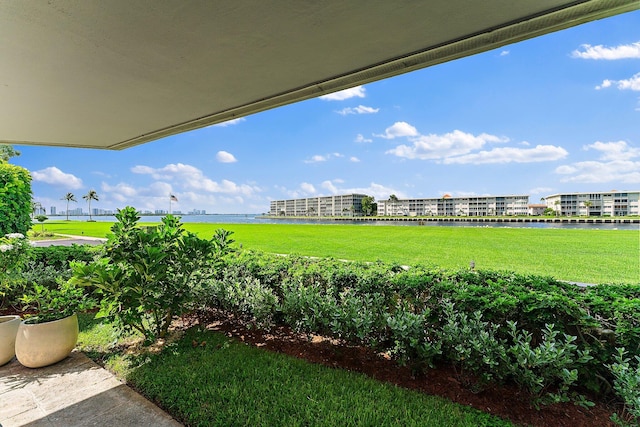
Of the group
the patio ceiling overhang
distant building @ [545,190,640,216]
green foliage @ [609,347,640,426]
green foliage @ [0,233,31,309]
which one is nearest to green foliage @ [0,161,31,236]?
green foliage @ [0,233,31,309]

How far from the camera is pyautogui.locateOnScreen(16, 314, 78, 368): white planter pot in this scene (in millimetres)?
2525

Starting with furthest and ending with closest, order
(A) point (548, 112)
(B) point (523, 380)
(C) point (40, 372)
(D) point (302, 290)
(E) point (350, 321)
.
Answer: (A) point (548, 112) < (D) point (302, 290) < (C) point (40, 372) < (E) point (350, 321) < (B) point (523, 380)

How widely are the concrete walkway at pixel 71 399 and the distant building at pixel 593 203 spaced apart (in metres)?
28.1

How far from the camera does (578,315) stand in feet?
5.91

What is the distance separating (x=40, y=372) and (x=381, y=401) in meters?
3.08

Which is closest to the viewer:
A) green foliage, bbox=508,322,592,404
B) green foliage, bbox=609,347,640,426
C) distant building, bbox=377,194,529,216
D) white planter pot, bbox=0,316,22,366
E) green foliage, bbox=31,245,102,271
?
green foliage, bbox=609,347,640,426

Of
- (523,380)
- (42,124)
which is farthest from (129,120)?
(523,380)

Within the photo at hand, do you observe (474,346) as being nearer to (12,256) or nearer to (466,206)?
(12,256)

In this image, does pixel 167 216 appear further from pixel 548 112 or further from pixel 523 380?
pixel 548 112

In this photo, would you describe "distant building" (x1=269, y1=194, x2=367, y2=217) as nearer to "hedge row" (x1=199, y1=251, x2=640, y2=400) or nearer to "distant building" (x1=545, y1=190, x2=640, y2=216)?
"distant building" (x1=545, y1=190, x2=640, y2=216)

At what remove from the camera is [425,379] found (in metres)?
2.20

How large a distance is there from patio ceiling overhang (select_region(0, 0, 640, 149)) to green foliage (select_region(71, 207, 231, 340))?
A: 123cm

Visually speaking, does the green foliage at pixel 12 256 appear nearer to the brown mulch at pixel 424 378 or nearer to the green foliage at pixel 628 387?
the brown mulch at pixel 424 378

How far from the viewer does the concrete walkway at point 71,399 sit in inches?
72.4
